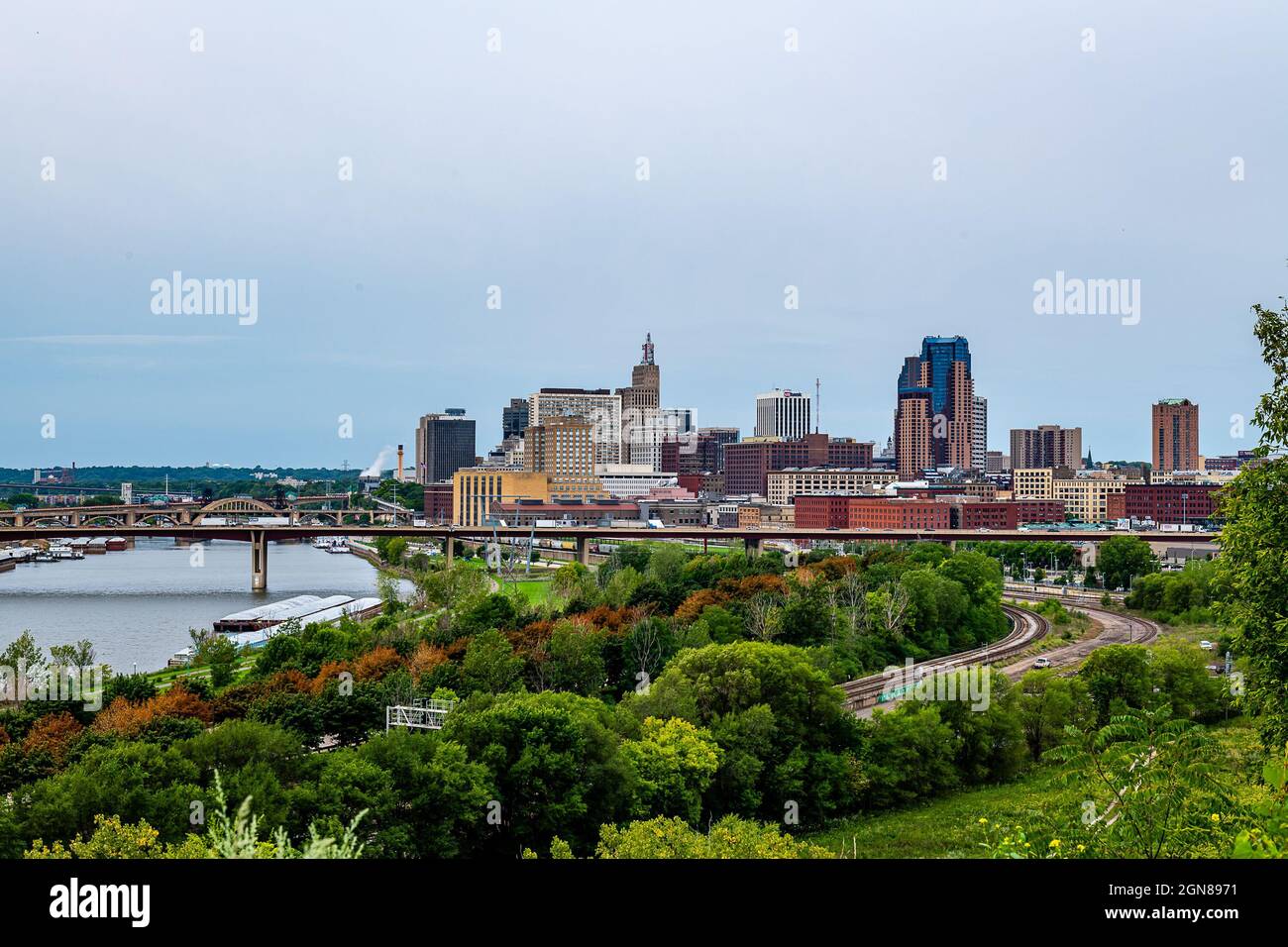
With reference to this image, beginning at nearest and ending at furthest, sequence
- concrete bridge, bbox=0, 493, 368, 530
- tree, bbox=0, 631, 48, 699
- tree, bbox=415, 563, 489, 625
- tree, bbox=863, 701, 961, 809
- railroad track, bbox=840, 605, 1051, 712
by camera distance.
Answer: tree, bbox=863, 701, 961, 809, tree, bbox=0, 631, 48, 699, railroad track, bbox=840, 605, 1051, 712, tree, bbox=415, 563, 489, 625, concrete bridge, bbox=0, 493, 368, 530

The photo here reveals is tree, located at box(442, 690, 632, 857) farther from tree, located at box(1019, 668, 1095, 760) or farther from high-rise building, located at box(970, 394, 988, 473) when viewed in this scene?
high-rise building, located at box(970, 394, 988, 473)

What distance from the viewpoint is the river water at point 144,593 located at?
3089 centimetres

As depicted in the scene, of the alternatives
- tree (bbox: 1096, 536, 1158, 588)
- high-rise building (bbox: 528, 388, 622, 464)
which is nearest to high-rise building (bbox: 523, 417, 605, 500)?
high-rise building (bbox: 528, 388, 622, 464)

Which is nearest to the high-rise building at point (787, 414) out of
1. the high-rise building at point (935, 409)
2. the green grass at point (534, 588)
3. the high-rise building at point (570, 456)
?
the high-rise building at point (935, 409)

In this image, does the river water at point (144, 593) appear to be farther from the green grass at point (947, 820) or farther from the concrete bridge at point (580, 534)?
the green grass at point (947, 820)

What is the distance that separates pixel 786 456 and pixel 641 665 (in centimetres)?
8916

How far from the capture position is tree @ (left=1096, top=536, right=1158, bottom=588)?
4216cm

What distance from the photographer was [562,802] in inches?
476

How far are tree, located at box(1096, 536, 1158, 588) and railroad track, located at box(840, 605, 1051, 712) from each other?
27.5ft

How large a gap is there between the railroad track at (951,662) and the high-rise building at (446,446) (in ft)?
300

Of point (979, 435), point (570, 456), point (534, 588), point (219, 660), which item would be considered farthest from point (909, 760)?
point (979, 435)

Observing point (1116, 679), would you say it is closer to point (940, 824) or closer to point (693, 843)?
point (940, 824)

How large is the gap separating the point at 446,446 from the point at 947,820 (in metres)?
110

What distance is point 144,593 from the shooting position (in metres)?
43.1
